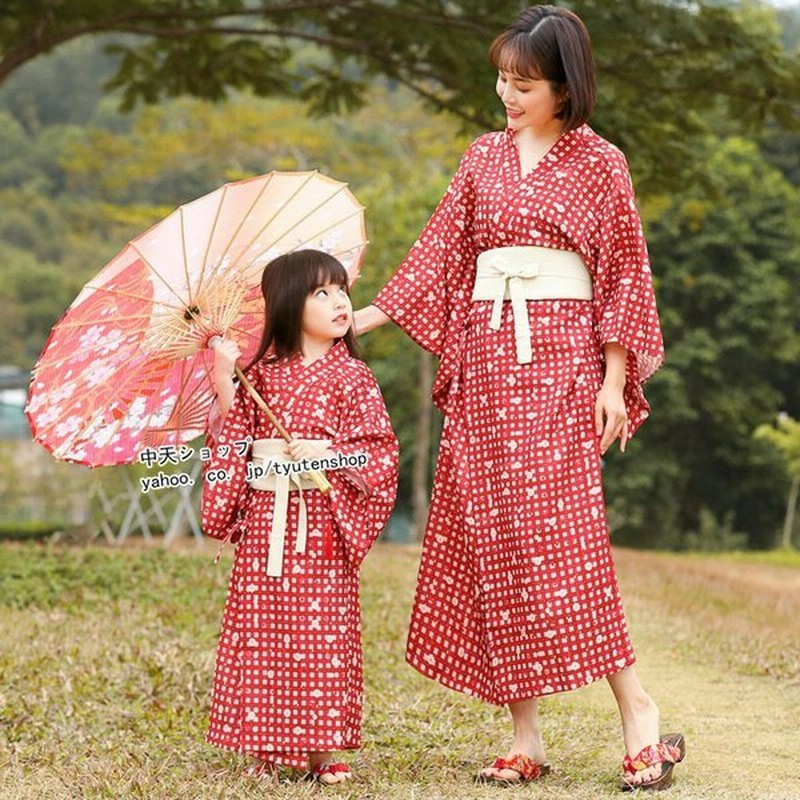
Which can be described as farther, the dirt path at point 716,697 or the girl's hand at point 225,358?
the dirt path at point 716,697

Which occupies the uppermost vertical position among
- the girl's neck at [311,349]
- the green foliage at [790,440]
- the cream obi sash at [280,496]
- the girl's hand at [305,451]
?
the green foliage at [790,440]

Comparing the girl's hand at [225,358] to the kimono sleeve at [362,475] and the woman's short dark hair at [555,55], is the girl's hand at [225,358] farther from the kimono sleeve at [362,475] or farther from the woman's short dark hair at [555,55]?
the woman's short dark hair at [555,55]

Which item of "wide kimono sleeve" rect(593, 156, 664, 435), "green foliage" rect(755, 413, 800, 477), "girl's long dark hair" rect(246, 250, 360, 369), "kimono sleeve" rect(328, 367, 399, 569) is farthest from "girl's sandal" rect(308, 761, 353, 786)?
"green foliage" rect(755, 413, 800, 477)

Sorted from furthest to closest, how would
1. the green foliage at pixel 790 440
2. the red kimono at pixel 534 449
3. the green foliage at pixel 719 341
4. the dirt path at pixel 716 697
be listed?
Result: 1. the green foliage at pixel 719 341
2. the green foliage at pixel 790 440
3. the dirt path at pixel 716 697
4. the red kimono at pixel 534 449

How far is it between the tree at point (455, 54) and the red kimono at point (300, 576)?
430 centimetres

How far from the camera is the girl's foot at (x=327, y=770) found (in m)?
3.63

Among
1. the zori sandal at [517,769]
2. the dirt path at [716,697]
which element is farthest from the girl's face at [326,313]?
the dirt path at [716,697]

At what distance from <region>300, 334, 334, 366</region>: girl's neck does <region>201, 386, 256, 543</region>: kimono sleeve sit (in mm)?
173

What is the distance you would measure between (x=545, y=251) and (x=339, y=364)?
1.90 ft

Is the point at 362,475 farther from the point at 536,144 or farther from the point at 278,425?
the point at 536,144

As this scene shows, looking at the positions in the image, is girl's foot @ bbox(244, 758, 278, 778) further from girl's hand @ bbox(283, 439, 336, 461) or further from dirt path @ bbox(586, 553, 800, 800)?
dirt path @ bbox(586, 553, 800, 800)

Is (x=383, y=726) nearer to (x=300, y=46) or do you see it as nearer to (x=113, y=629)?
(x=113, y=629)

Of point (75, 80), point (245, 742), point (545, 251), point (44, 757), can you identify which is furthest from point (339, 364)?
point (75, 80)

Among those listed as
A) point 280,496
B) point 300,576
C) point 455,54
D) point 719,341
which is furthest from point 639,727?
point 719,341
